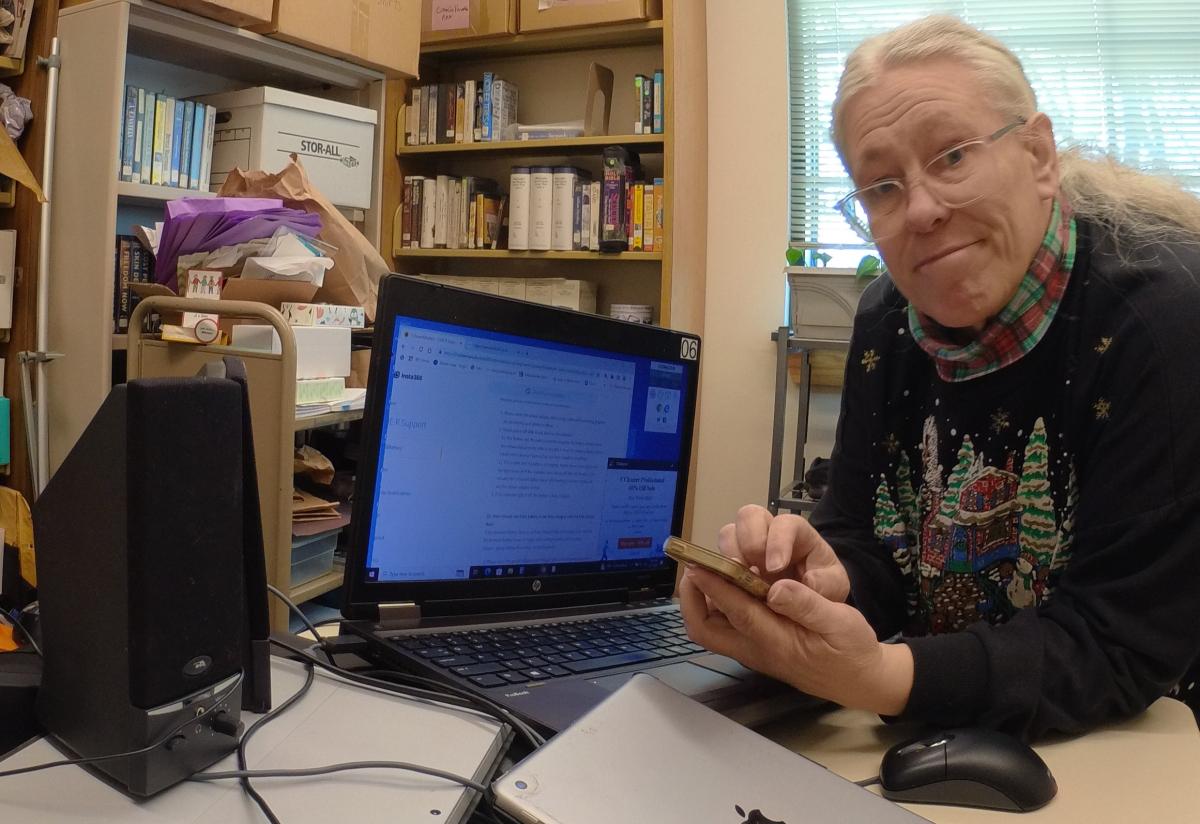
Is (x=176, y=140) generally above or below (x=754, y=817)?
above

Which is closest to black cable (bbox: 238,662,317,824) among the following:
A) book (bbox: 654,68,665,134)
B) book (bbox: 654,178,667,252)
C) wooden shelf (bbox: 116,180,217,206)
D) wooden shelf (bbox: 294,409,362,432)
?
wooden shelf (bbox: 294,409,362,432)

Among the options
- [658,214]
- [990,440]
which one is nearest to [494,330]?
[990,440]

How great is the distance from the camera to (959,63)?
2.71ft

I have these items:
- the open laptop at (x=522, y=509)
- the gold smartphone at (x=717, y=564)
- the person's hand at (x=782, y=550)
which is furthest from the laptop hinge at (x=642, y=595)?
the gold smartphone at (x=717, y=564)

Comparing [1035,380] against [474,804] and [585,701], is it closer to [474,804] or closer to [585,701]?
[585,701]

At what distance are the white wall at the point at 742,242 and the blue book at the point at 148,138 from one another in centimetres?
180

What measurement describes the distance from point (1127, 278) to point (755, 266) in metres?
2.36

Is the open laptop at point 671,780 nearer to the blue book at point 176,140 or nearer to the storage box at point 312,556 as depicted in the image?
the storage box at point 312,556

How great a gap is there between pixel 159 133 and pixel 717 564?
2.21m

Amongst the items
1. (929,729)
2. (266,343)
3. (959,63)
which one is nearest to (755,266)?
(266,343)

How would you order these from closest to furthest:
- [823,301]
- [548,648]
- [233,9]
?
[548,648], [233,9], [823,301]

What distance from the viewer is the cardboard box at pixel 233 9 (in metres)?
2.05

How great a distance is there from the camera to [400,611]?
0.76 metres

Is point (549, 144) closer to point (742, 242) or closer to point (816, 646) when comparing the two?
point (742, 242)
